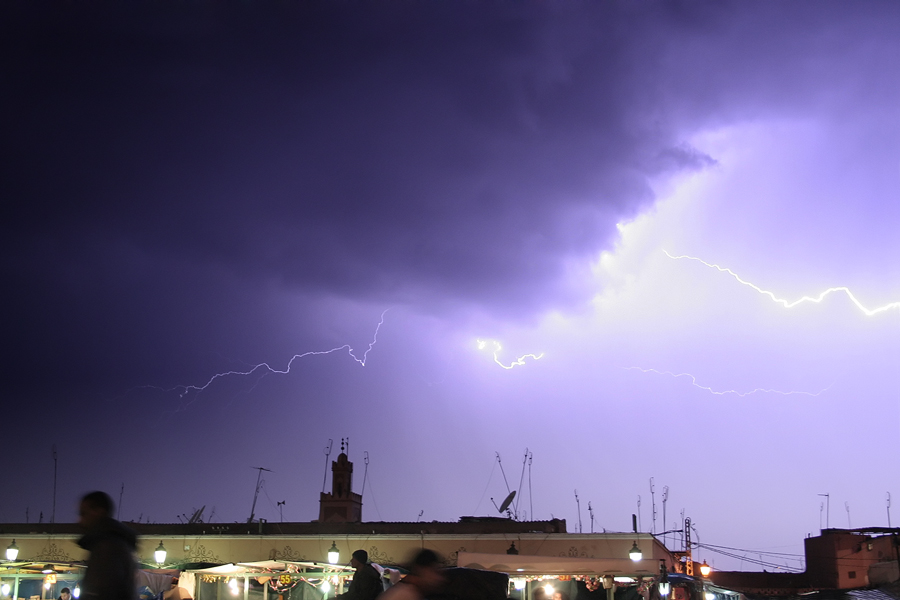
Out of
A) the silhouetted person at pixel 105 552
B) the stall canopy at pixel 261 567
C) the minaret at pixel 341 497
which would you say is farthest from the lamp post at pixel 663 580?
the minaret at pixel 341 497

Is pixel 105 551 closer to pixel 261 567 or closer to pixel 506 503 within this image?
pixel 261 567

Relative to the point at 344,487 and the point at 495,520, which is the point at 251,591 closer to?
the point at 495,520

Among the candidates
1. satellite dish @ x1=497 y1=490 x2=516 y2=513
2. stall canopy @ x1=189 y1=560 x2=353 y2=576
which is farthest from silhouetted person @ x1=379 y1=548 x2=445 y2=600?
satellite dish @ x1=497 y1=490 x2=516 y2=513

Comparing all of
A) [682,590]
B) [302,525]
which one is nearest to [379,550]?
[302,525]

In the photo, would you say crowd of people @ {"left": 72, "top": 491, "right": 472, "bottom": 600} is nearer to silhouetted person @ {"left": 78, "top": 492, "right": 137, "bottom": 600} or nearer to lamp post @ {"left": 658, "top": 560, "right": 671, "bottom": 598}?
silhouetted person @ {"left": 78, "top": 492, "right": 137, "bottom": 600}

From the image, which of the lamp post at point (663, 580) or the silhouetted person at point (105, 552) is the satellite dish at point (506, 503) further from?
the silhouetted person at point (105, 552)

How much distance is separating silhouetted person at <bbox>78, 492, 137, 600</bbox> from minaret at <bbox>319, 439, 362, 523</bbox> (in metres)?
53.7

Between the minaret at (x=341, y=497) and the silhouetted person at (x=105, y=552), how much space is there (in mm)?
53718

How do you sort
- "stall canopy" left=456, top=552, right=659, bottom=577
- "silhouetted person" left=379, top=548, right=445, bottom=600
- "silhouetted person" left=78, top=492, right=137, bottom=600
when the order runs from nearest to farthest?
1. "silhouetted person" left=78, top=492, right=137, bottom=600
2. "silhouetted person" left=379, top=548, right=445, bottom=600
3. "stall canopy" left=456, top=552, right=659, bottom=577

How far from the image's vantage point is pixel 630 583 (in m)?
21.2

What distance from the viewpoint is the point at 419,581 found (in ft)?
20.5

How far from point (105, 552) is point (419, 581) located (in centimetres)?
232

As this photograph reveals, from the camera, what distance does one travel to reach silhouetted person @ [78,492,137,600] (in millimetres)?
5039

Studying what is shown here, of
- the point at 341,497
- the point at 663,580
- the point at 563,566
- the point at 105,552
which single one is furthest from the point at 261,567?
the point at 341,497
